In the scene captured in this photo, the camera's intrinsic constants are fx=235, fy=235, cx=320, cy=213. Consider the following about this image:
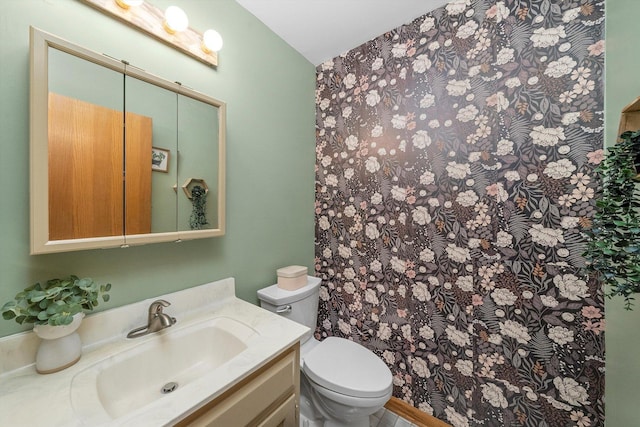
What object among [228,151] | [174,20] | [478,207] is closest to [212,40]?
[174,20]

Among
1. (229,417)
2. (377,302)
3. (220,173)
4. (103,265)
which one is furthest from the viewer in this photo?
(377,302)

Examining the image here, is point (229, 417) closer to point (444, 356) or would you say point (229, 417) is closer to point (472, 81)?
point (444, 356)

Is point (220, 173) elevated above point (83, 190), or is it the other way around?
point (220, 173)

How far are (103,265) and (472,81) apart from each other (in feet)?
6.21

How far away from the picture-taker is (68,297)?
73 cm

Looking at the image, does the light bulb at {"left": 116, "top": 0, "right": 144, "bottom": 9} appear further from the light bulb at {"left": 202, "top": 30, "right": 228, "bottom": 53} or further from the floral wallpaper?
the floral wallpaper

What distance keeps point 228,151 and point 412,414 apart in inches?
74.7

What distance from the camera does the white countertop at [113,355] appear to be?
57 cm

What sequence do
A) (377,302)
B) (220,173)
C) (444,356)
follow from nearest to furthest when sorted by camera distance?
(220,173) < (444,356) < (377,302)

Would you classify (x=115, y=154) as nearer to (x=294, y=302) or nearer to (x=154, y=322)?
(x=154, y=322)

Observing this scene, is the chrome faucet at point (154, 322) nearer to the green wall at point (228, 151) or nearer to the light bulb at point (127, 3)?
the green wall at point (228, 151)

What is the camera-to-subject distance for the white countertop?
573 mm

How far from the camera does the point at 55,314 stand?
0.69 metres

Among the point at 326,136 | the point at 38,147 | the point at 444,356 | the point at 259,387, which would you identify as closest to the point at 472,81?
the point at 326,136
